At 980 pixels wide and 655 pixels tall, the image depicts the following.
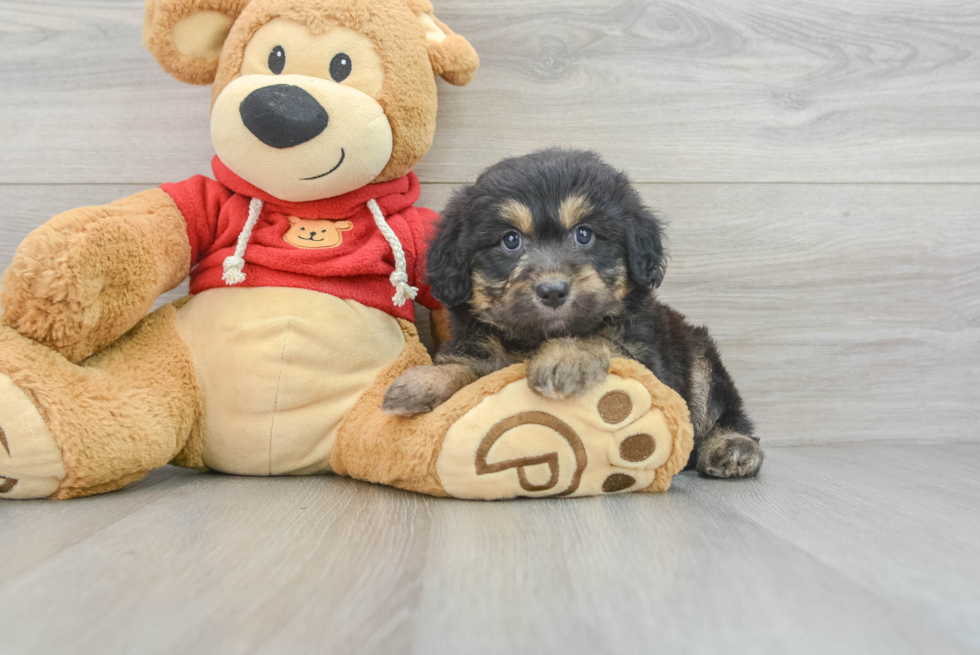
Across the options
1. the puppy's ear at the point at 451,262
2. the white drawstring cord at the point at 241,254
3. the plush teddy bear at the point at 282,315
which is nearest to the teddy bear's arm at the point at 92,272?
the plush teddy bear at the point at 282,315

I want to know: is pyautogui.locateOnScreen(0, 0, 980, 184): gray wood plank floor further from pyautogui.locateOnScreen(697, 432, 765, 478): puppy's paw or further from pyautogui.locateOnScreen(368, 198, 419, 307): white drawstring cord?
pyautogui.locateOnScreen(697, 432, 765, 478): puppy's paw

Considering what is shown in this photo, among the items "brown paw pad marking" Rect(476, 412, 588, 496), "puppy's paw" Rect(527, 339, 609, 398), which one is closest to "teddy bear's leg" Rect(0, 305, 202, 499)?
"brown paw pad marking" Rect(476, 412, 588, 496)

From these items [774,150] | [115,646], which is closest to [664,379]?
[774,150]

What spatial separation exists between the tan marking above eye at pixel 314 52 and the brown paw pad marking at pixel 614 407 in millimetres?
1064

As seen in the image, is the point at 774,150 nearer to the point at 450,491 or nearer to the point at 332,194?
the point at 332,194

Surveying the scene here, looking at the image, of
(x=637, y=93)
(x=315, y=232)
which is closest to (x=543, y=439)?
(x=315, y=232)

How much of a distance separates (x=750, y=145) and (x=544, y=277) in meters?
1.35

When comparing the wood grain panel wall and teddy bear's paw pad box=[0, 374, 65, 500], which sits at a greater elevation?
the wood grain panel wall

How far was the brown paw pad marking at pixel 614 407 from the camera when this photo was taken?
63.5 inches

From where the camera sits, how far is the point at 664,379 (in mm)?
1902

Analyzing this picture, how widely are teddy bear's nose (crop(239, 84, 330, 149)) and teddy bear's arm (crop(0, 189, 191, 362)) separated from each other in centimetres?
41

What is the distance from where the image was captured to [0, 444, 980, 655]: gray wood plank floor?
0.96 meters

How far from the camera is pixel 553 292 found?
5.34 ft

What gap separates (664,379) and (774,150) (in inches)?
46.4
